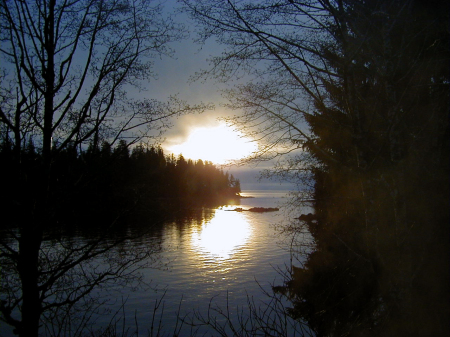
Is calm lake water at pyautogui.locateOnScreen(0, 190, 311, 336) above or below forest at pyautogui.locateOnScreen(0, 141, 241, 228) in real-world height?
below

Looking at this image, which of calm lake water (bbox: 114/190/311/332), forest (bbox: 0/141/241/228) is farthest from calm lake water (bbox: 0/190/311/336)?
forest (bbox: 0/141/241/228)

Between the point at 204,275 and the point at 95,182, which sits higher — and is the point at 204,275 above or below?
below

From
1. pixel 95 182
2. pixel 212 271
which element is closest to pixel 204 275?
pixel 212 271

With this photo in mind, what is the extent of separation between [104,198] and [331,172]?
668 cm

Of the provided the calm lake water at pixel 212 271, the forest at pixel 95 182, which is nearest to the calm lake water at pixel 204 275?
the calm lake water at pixel 212 271

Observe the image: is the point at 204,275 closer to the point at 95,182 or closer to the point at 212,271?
the point at 212,271

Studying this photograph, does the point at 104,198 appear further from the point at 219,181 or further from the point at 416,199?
the point at 219,181

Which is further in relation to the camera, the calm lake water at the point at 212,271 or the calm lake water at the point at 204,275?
the calm lake water at the point at 212,271

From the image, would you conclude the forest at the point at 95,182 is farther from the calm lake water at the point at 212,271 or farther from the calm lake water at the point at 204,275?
the calm lake water at the point at 212,271

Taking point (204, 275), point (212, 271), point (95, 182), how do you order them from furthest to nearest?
1. point (212, 271)
2. point (204, 275)
3. point (95, 182)

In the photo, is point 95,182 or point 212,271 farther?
point 212,271

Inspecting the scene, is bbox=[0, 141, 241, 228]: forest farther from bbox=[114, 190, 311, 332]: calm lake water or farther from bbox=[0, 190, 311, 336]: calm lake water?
bbox=[114, 190, 311, 332]: calm lake water

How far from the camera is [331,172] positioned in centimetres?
1012

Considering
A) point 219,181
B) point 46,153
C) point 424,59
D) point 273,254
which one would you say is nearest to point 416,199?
point 424,59
